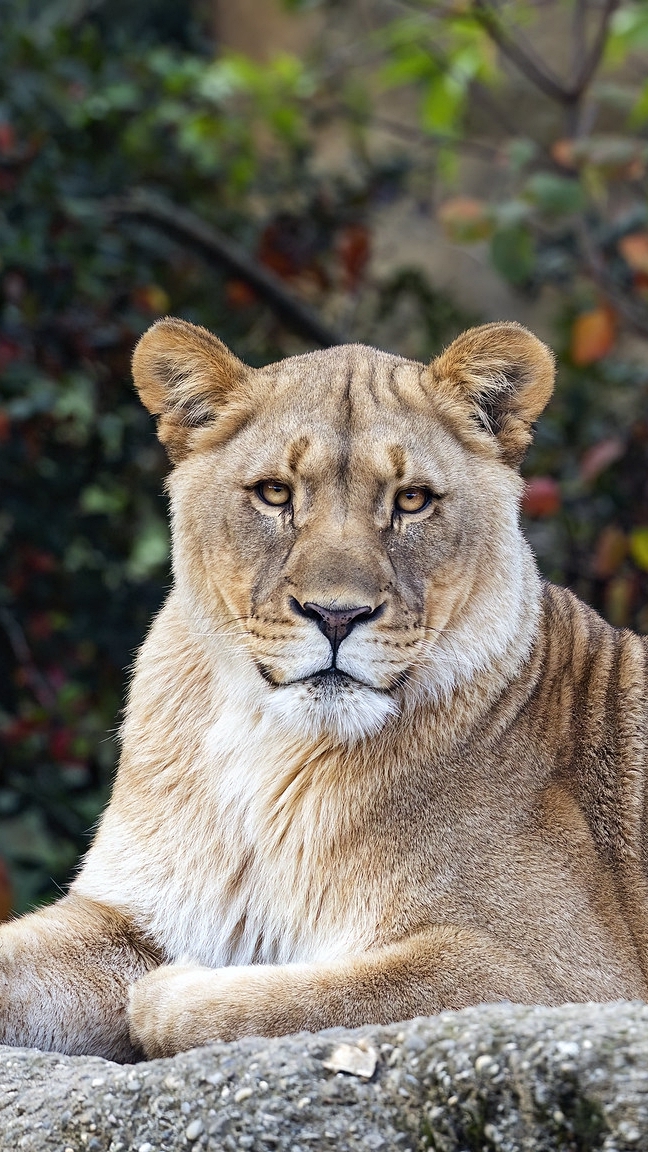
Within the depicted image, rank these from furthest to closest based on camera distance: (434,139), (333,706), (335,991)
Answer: (434,139) → (333,706) → (335,991)

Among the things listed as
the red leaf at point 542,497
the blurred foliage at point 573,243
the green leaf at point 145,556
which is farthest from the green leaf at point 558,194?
the green leaf at point 145,556

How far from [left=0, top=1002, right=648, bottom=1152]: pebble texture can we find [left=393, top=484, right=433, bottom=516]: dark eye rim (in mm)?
854

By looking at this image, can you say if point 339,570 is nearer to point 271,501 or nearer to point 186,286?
point 271,501

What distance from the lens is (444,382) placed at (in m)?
2.64

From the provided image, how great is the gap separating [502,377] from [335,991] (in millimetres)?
1126

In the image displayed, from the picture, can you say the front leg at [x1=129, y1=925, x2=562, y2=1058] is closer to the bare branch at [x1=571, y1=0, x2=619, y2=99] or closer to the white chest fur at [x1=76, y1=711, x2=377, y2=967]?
the white chest fur at [x1=76, y1=711, x2=377, y2=967]

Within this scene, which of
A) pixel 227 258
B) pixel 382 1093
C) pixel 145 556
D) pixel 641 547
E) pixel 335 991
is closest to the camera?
pixel 382 1093

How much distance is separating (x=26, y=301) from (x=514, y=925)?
115 inches

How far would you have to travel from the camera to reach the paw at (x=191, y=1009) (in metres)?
2.13

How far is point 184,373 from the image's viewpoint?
2.69m

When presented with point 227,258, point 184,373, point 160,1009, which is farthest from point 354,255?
point 160,1009

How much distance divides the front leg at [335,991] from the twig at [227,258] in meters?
3.50

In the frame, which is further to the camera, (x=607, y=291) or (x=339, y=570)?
(x=607, y=291)

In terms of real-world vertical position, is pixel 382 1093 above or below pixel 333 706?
below
